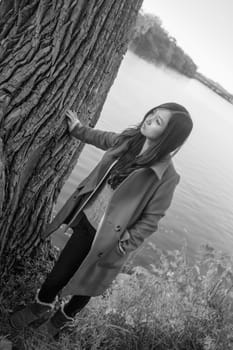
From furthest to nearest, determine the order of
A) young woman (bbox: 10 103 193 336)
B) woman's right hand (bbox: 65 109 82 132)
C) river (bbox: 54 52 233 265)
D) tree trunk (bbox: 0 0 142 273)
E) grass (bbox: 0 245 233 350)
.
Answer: river (bbox: 54 52 233 265) < grass (bbox: 0 245 233 350) < woman's right hand (bbox: 65 109 82 132) < young woman (bbox: 10 103 193 336) < tree trunk (bbox: 0 0 142 273)

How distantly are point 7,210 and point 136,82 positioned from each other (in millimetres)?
20043

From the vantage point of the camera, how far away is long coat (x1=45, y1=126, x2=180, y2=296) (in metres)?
2.32

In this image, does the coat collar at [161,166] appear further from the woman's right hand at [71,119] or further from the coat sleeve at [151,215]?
the woman's right hand at [71,119]

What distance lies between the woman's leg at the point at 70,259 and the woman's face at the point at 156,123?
0.71m

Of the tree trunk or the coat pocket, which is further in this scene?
the coat pocket

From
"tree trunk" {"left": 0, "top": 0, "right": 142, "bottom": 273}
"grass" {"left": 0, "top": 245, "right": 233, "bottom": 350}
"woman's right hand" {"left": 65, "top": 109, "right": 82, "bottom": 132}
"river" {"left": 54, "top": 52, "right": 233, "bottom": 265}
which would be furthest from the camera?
"river" {"left": 54, "top": 52, "right": 233, "bottom": 265}

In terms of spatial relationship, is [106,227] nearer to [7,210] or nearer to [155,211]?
[155,211]

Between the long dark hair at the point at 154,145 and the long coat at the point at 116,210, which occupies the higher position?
the long dark hair at the point at 154,145

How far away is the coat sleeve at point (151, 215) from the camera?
233cm

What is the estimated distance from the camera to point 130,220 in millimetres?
2400

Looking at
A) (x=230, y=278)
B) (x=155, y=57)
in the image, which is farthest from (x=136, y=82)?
(x=155, y=57)

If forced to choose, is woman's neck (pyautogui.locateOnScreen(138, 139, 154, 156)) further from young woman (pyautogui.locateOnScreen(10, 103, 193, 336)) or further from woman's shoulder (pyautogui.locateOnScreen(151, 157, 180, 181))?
woman's shoulder (pyautogui.locateOnScreen(151, 157, 180, 181))

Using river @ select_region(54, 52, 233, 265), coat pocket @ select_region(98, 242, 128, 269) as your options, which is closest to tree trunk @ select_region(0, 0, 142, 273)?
coat pocket @ select_region(98, 242, 128, 269)

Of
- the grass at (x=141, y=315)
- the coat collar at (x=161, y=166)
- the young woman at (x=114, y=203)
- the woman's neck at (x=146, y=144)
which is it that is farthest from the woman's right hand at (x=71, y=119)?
the grass at (x=141, y=315)
